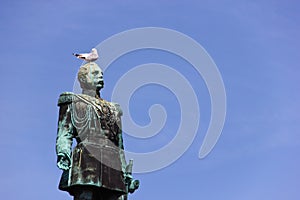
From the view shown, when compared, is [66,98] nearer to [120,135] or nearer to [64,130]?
[64,130]

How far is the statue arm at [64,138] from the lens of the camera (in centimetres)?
1783

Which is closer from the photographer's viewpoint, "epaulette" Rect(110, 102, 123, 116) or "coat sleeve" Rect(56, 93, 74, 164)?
"coat sleeve" Rect(56, 93, 74, 164)

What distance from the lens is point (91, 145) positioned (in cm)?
1814

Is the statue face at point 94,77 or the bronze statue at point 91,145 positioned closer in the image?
the bronze statue at point 91,145

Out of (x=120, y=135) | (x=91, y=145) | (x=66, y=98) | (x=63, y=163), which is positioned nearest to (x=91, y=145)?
(x=91, y=145)

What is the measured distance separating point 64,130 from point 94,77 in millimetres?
1418

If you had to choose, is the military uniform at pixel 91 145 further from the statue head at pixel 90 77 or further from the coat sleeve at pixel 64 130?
the statue head at pixel 90 77

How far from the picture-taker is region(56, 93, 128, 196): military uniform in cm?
1778

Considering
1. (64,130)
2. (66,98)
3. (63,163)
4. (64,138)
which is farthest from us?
(66,98)

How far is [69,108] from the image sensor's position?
18.4m

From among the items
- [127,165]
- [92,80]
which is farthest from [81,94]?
[127,165]

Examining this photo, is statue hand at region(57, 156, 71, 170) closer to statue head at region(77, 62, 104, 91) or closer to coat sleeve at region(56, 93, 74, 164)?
coat sleeve at region(56, 93, 74, 164)

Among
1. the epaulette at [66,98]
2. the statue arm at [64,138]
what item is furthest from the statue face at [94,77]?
the statue arm at [64,138]

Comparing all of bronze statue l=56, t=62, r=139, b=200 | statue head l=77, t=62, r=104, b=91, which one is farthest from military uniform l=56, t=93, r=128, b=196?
statue head l=77, t=62, r=104, b=91
